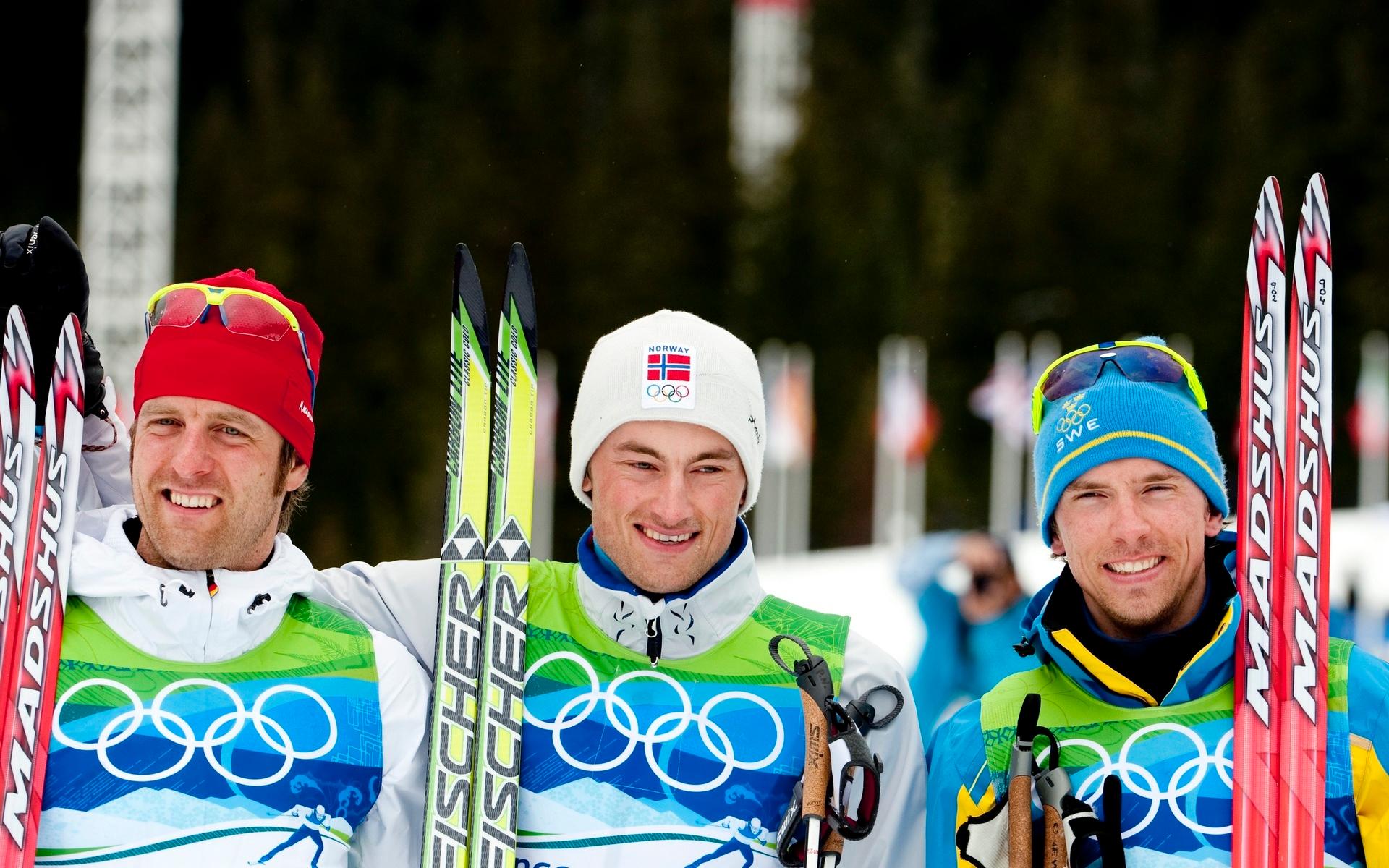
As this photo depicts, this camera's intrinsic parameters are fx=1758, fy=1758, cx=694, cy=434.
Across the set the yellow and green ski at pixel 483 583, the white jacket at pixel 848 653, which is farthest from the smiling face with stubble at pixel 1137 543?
the yellow and green ski at pixel 483 583

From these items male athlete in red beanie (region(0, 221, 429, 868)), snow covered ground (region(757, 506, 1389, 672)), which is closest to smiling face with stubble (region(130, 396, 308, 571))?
male athlete in red beanie (region(0, 221, 429, 868))

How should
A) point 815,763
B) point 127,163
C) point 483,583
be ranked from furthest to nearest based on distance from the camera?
point 127,163, point 483,583, point 815,763

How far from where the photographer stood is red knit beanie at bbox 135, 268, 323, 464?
9.25 feet

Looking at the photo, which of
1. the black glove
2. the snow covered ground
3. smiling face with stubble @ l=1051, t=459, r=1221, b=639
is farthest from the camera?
the snow covered ground

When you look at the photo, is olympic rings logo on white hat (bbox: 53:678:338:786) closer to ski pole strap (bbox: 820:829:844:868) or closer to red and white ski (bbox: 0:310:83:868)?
red and white ski (bbox: 0:310:83:868)

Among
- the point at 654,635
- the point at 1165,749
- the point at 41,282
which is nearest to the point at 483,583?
the point at 654,635

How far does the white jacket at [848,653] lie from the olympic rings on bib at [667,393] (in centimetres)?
28

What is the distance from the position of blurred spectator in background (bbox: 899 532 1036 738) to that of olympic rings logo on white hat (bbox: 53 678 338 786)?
4.61 meters

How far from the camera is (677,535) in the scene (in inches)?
113

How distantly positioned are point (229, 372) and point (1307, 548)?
69.9 inches

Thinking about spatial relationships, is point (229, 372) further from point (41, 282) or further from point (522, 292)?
point (522, 292)

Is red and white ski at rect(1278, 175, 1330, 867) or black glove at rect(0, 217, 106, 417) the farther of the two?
black glove at rect(0, 217, 106, 417)

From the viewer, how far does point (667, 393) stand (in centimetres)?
291

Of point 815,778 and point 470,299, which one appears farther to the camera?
point 470,299
